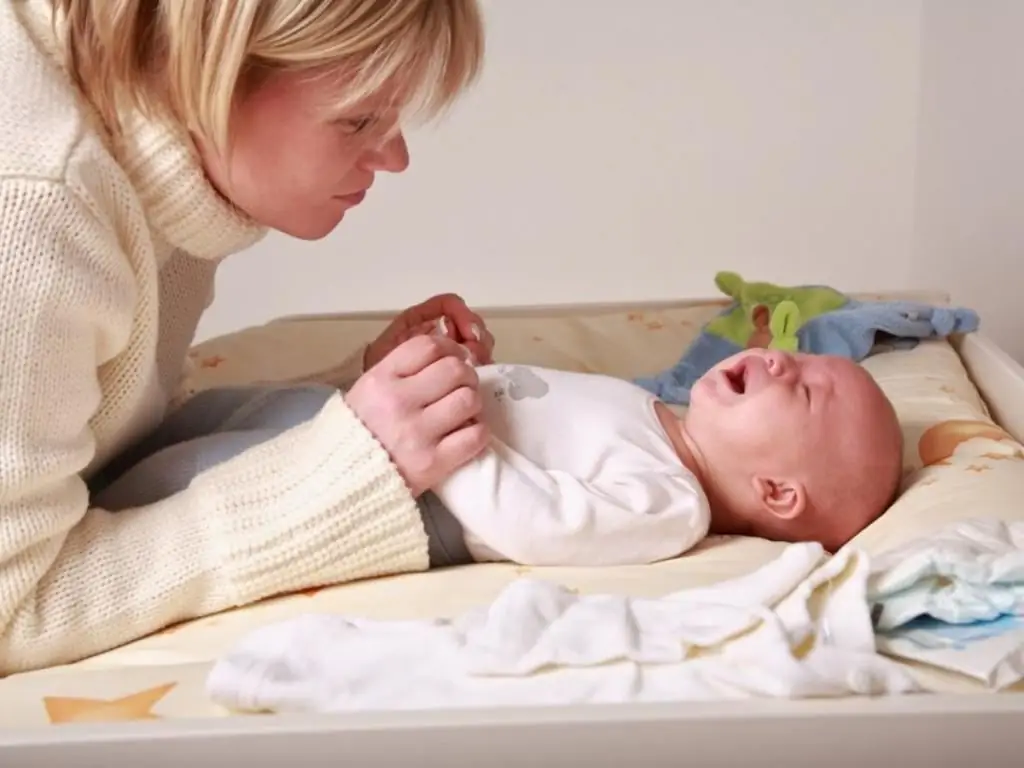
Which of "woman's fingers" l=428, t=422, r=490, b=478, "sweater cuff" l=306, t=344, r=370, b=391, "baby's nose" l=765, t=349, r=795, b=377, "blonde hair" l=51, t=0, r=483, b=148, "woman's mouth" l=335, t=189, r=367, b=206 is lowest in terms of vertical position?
"sweater cuff" l=306, t=344, r=370, b=391

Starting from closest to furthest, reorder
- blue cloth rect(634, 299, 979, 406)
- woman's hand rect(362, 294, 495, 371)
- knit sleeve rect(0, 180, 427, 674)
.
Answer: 1. knit sleeve rect(0, 180, 427, 674)
2. woman's hand rect(362, 294, 495, 371)
3. blue cloth rect(634, 299, 979, 406)

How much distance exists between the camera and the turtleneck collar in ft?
2.70

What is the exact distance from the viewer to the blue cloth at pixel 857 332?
138 cm

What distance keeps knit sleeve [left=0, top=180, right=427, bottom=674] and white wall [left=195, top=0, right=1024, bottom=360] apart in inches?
51.2

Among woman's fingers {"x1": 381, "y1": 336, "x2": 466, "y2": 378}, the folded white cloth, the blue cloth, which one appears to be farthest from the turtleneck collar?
the blue cloth

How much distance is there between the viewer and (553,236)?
2.17 metres

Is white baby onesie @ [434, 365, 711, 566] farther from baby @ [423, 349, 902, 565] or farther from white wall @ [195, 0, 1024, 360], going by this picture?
white wall @ [195, 0, 1024, 360]

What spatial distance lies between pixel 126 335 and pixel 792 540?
1.83 feet

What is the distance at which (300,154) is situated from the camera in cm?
87

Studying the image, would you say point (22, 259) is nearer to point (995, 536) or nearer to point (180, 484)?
point (180, 484)

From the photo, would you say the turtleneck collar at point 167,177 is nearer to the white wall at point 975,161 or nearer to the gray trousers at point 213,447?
the gray trousers at point 213,447

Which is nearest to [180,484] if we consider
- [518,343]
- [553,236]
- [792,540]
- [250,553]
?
[250,553]

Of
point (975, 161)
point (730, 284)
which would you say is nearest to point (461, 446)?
point (730, 284)

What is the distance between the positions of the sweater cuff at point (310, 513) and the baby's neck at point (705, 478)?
28 centimetres
